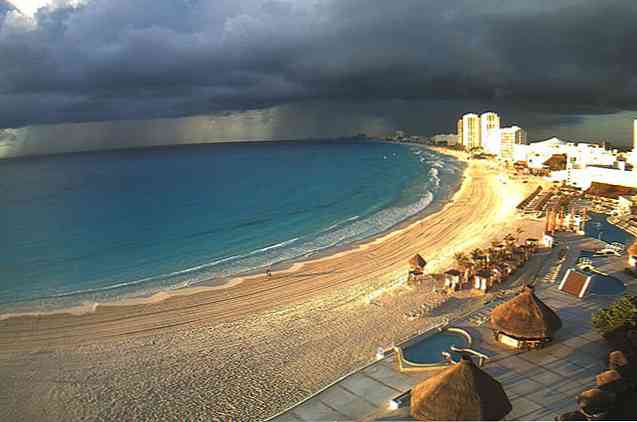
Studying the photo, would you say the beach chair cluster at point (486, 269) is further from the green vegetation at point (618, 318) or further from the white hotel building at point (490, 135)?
the white hotel building at point (490, 135)

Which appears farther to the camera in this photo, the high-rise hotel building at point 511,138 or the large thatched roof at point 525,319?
the high-rise hotel building at point 511,138

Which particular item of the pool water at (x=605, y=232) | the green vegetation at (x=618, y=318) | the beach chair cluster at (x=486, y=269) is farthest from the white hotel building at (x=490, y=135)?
the green vegetation at (x=618, y=318)

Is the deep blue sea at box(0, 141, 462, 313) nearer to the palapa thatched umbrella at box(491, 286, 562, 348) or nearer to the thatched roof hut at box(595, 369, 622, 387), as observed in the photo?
the palapa thatched umbrella at box(491, 286, 562, 348)

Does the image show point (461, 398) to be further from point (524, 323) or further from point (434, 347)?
point (524, 323)

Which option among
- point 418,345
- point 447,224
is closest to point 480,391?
point 418,345

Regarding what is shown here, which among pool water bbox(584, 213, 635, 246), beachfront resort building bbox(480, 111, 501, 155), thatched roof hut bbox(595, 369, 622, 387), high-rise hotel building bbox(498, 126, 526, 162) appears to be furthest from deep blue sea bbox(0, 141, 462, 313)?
beachfront resort building bbox(480, 111, 501, 155)

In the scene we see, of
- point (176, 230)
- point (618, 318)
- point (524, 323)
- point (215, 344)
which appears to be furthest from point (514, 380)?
point (176, 230)
